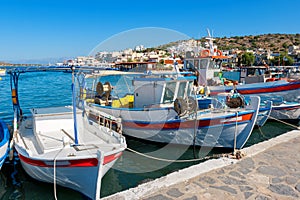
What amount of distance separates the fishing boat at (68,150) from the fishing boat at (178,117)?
7.10ft

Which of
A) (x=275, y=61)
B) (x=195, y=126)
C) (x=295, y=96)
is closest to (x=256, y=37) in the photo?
(x=275, y=61)

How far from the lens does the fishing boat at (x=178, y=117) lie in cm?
792

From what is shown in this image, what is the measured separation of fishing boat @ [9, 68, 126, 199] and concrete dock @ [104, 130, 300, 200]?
1629 mm

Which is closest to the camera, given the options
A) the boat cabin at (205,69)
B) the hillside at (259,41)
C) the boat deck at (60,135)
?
the boat deck at (60,135)

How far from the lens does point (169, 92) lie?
9188 millimetres

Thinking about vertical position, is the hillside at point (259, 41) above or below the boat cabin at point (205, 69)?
above

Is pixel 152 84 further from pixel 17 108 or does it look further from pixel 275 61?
pixel 275 61

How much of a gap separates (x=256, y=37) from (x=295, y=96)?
133 m

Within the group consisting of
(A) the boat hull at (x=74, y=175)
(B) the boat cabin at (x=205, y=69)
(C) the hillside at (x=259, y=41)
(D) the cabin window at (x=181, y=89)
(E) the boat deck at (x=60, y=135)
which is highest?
(C) the hillside at (x=259, y=41)

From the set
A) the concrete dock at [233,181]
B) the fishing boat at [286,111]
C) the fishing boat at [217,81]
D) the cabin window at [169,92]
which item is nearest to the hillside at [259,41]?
the fishing boat at [217,81]

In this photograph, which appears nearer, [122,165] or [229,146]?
[122,165]

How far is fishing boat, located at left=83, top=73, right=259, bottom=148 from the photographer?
7.92m

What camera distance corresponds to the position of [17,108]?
880 cm

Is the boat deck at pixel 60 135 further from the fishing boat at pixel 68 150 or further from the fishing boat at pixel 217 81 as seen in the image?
the fishing boat at pixel 217 81
